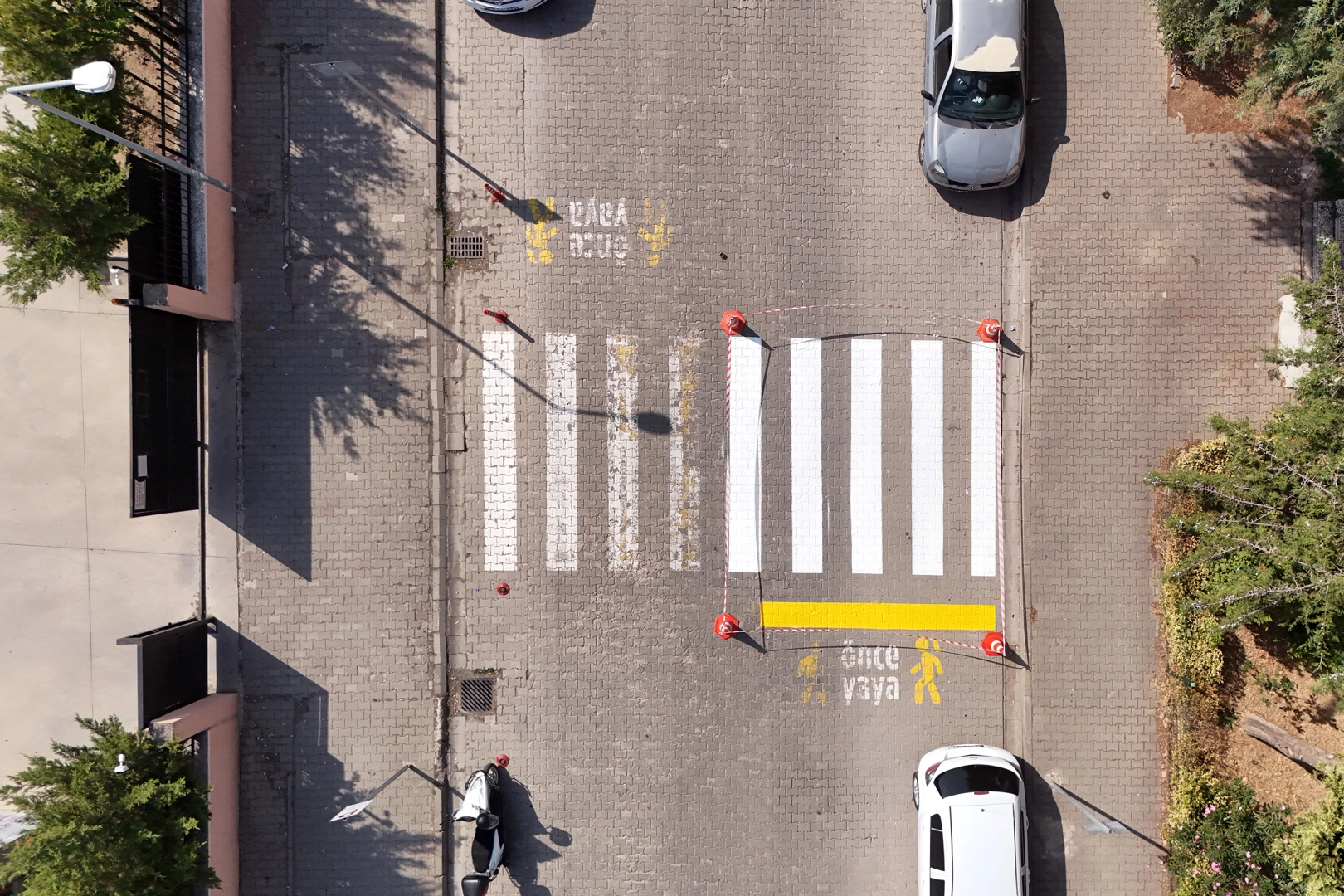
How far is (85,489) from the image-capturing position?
424 inches

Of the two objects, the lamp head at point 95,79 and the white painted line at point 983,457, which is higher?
the lamp head at point 95,79

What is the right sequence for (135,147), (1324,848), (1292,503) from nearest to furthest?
(135,147) → (1324,848) → (1292,503)

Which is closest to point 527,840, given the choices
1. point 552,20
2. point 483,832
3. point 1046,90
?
point 483,832

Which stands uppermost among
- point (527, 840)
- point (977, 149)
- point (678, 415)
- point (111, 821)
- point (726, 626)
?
point (977, 149)

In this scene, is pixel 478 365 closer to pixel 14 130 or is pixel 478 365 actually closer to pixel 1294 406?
pixel 14 130

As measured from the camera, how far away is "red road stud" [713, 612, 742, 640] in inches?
428

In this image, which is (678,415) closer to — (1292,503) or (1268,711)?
(1292,503)

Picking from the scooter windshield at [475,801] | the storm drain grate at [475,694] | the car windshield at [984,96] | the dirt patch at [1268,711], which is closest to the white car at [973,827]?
the dirt patch at [1268,711]

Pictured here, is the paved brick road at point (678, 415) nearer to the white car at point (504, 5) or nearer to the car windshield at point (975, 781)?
the white car at point (504, 5)

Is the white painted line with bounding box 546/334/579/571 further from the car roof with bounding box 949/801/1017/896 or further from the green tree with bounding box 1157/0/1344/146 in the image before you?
the green tree with bounding box 1157/0/1344/146

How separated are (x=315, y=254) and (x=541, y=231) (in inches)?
137

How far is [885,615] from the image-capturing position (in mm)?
10992

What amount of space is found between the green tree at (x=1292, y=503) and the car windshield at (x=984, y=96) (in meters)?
4.47

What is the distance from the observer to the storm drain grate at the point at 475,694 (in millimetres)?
11016
